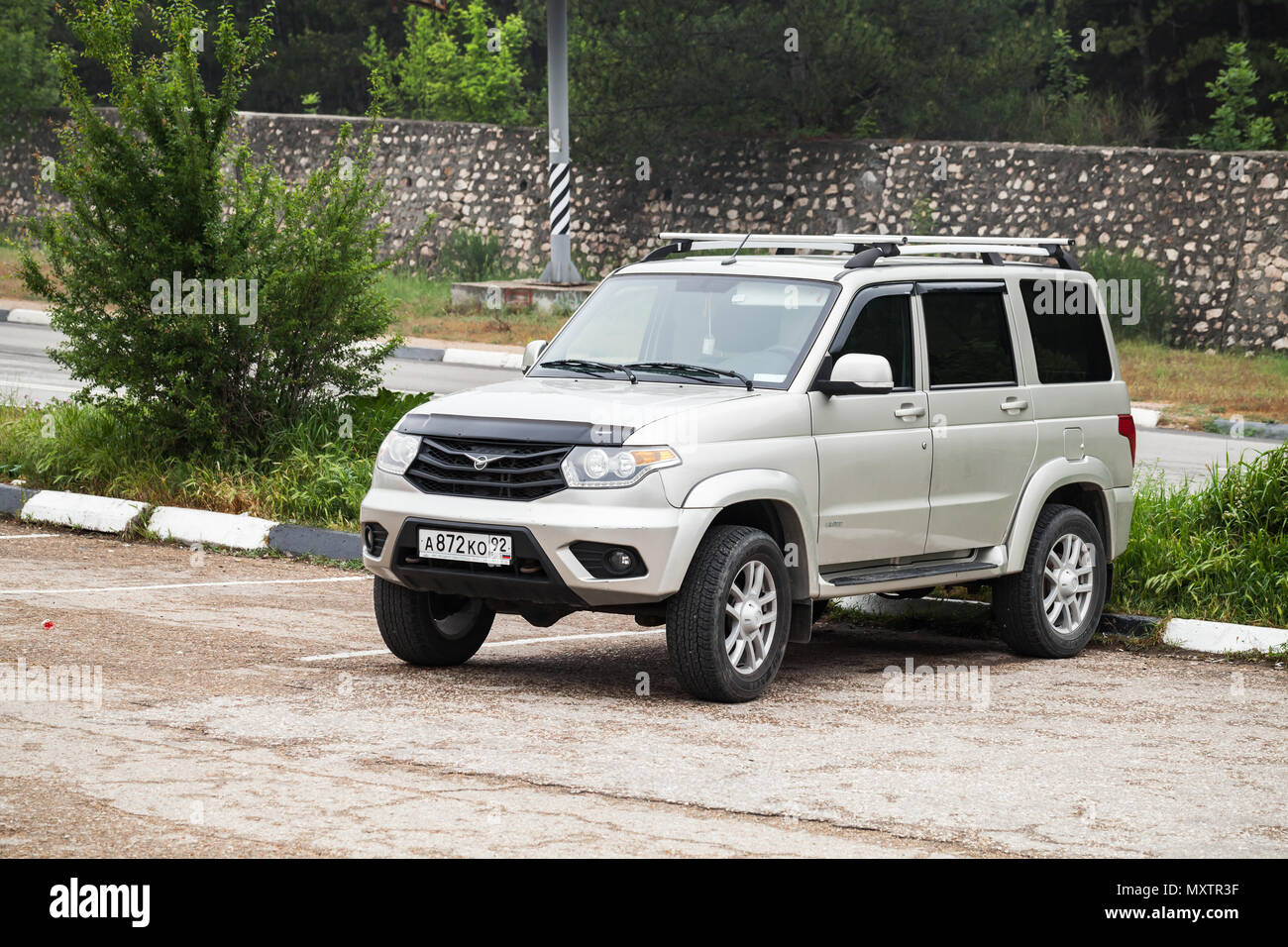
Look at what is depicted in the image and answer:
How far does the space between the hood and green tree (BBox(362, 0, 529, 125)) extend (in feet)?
115

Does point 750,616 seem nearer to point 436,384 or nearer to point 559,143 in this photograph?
point 436,384

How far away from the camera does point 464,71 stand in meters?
43.5

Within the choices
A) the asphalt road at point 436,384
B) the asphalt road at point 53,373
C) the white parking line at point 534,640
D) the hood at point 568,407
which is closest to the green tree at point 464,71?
the asphalt road at point 436,384

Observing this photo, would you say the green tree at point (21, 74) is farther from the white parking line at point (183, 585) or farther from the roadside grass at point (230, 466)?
the white parking line at point (183, 585)

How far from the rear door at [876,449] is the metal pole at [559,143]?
19257 millimetres

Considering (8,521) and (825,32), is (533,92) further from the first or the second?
(8,521)

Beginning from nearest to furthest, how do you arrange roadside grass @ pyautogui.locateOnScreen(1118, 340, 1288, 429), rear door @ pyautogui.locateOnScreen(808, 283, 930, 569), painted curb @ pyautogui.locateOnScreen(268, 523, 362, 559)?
rear door @ pyautogui.locateOnScreen(808, 283, 930, 569) → painted curb @ pyautogui.locateOnScreen(268, 523, 362, 559) → roadside grass @ pyautogui.locateOnScreen(1118, 340, 1288, 429)

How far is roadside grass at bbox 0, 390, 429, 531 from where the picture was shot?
39.3 feet

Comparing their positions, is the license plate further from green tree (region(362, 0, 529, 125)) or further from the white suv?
green tree (region(362, 0, 529, 125))

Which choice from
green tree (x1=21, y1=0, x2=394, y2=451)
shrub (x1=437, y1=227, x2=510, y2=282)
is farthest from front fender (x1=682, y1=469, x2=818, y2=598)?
shrub (x1=437, y1=227, x2=510, y2=282)

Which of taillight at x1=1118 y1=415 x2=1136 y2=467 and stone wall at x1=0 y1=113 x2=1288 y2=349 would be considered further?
stone wall at x1=0 y1=113 x2=1288 y2=349

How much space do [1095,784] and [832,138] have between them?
23766mm

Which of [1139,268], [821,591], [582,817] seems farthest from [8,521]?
[1139,268]

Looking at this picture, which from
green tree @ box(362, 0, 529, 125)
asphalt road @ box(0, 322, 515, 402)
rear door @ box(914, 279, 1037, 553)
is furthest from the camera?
green tree @ box(362, 0, 529, 125)
